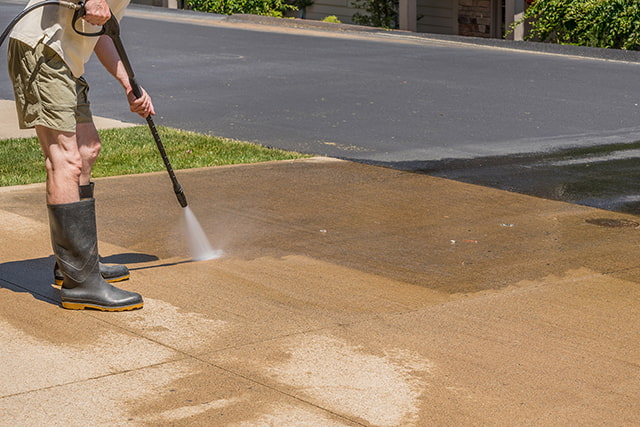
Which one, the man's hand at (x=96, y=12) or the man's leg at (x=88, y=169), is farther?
the man's leg at (x=88, y=169)

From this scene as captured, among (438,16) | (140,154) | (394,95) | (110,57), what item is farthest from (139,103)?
(438,16)

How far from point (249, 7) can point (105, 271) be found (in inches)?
969

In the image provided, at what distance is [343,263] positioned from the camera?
252 inches

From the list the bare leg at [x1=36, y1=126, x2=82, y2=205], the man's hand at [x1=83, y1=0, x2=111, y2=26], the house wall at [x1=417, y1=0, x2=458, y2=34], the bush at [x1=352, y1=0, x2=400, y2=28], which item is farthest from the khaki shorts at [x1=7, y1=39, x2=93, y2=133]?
the bush at [x1=352, y1=0, x2=400, y2=28]

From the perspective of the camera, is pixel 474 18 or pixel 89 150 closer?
pixel 89 150

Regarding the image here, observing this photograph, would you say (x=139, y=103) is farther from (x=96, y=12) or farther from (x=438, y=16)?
(x=438, y=16)

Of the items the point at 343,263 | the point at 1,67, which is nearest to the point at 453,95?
the point at 1,67

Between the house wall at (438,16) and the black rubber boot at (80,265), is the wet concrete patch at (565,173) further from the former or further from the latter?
the house wall at (438,16)

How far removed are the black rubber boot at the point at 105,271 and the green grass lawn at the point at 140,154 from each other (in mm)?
3041

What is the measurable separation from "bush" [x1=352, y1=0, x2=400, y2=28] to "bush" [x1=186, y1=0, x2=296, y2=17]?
2646 mm

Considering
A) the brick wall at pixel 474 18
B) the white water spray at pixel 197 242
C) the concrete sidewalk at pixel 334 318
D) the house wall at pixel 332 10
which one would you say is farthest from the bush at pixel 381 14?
the white water spray at pixel 197 242

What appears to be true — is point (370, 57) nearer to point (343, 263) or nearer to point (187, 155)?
point (187, 155)

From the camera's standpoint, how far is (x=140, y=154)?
10141mm

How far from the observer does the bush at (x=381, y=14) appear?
2770cm
